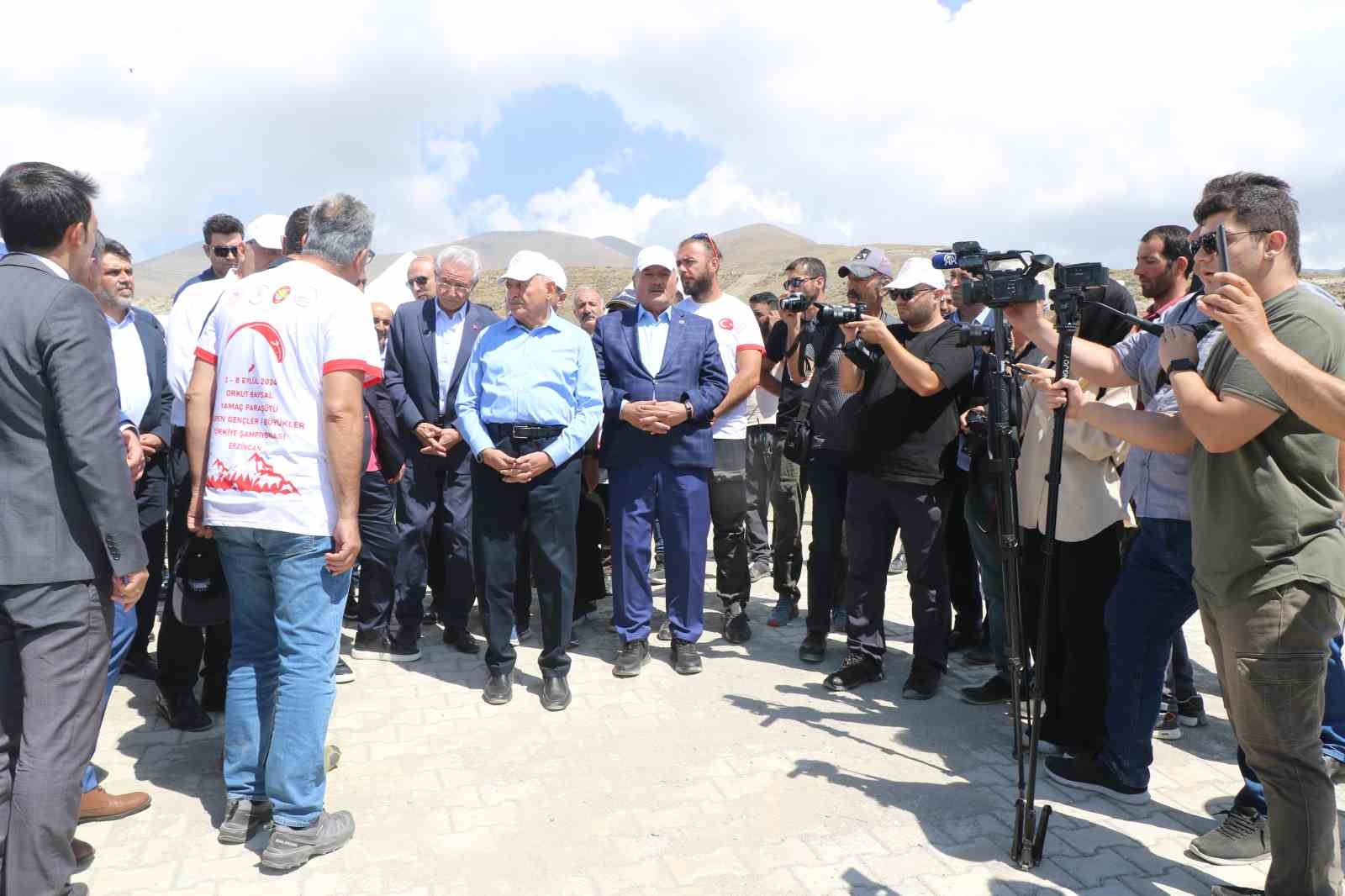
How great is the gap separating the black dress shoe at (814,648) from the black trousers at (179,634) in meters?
3.05

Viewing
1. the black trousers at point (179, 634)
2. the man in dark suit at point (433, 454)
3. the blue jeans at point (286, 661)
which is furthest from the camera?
the man in dark suit at point (433, 454)

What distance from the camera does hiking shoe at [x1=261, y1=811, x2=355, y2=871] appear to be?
3141mm

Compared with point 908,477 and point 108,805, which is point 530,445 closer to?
point 908,477

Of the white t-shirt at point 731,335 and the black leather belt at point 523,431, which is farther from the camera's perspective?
the white t-shirt at point 731,335

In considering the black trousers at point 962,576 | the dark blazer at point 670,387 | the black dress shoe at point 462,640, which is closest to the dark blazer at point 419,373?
the dark blazer at point 670,387

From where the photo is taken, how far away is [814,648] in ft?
17.7

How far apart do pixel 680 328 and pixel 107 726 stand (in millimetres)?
3519

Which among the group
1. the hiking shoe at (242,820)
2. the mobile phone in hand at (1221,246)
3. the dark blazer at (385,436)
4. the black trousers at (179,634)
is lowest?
the hiking shoe at (242,820)

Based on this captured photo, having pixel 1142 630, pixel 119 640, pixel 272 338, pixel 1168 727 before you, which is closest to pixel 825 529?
pixel 1168 727

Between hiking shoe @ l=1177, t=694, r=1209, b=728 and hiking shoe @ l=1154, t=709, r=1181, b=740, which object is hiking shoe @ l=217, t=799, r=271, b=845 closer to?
hiking shoe @ l=1154, t=709, r=1181, b=740

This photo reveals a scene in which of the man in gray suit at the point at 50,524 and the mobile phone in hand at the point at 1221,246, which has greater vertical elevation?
the mobile phone in hand at the point at 1221,246

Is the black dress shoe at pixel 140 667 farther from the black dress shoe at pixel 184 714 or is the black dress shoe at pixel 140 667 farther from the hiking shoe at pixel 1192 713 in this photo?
the hiking shoe at pixel 1192 713

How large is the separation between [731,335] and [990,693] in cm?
259

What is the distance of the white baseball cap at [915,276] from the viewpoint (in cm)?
463
